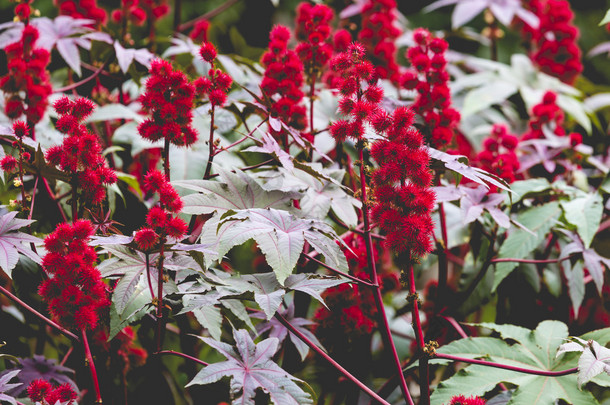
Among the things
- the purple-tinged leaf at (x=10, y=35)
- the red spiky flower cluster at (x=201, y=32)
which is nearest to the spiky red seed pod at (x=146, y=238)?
the purple-tinged leaf at (x=10, y=35)

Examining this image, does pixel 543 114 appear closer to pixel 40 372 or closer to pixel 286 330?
pixel 286 330

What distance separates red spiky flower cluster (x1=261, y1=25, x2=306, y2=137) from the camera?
1.46m

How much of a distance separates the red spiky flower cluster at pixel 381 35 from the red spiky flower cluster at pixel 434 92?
17.6 inches

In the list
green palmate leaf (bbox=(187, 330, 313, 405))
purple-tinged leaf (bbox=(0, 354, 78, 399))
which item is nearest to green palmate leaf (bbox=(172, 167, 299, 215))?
green palmate leaf (bbox=(187, 330, 313, 405))

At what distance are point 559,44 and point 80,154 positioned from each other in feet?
6.87

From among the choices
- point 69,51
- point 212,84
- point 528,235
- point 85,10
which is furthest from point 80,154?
point 85,10

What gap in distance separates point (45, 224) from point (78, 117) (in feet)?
1.57

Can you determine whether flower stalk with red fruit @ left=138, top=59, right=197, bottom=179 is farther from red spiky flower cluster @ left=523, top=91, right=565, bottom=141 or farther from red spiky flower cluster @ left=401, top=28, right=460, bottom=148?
red spiky flower cluster @ left=523, top=91, right=565, bottom=141

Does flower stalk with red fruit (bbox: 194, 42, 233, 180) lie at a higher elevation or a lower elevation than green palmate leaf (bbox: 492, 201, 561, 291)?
higher

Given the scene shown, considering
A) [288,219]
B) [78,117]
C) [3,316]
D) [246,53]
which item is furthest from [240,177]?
[246,53]

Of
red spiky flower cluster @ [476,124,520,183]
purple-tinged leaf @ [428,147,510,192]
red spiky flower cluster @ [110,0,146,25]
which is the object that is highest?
red spiky flower cluster @ [110,0,146,25]

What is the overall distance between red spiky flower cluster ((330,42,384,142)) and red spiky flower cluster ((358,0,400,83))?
2.57 ft

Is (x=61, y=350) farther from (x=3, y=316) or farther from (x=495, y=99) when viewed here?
(x=495, y=99)

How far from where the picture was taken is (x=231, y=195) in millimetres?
1304
